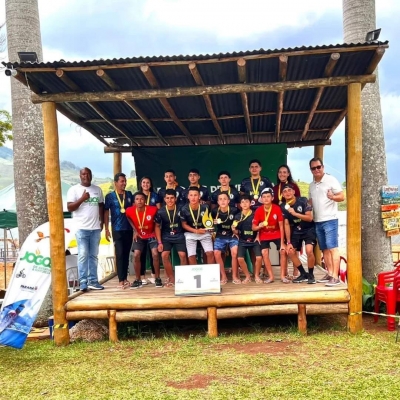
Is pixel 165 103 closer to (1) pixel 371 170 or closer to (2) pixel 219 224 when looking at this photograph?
(2) pixel 219 224

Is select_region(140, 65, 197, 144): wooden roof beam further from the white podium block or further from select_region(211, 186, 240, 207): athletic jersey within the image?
the white podium block

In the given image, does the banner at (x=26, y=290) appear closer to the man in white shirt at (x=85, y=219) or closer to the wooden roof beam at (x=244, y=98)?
the man in white shirt at (x=85, y=219)

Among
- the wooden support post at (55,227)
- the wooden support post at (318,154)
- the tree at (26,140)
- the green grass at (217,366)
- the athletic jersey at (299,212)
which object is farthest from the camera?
the wooden support post at (318,154)

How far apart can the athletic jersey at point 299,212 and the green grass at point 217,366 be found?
1.39 m

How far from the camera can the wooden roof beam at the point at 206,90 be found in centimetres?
580

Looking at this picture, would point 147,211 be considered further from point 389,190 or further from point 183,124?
point 389,190

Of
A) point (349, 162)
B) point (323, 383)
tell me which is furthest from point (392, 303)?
point (323, 383)

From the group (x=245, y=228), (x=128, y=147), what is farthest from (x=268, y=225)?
(x=128, y=147)

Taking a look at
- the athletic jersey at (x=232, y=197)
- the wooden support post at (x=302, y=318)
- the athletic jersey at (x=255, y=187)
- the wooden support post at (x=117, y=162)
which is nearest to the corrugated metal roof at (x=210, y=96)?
the wooden support post at (x=117, y=162)

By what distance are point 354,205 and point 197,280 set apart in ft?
7.51

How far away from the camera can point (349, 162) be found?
233 inches

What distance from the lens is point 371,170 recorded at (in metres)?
7.84

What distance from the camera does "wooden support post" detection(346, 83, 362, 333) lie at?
230 inches

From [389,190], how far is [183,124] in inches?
151
